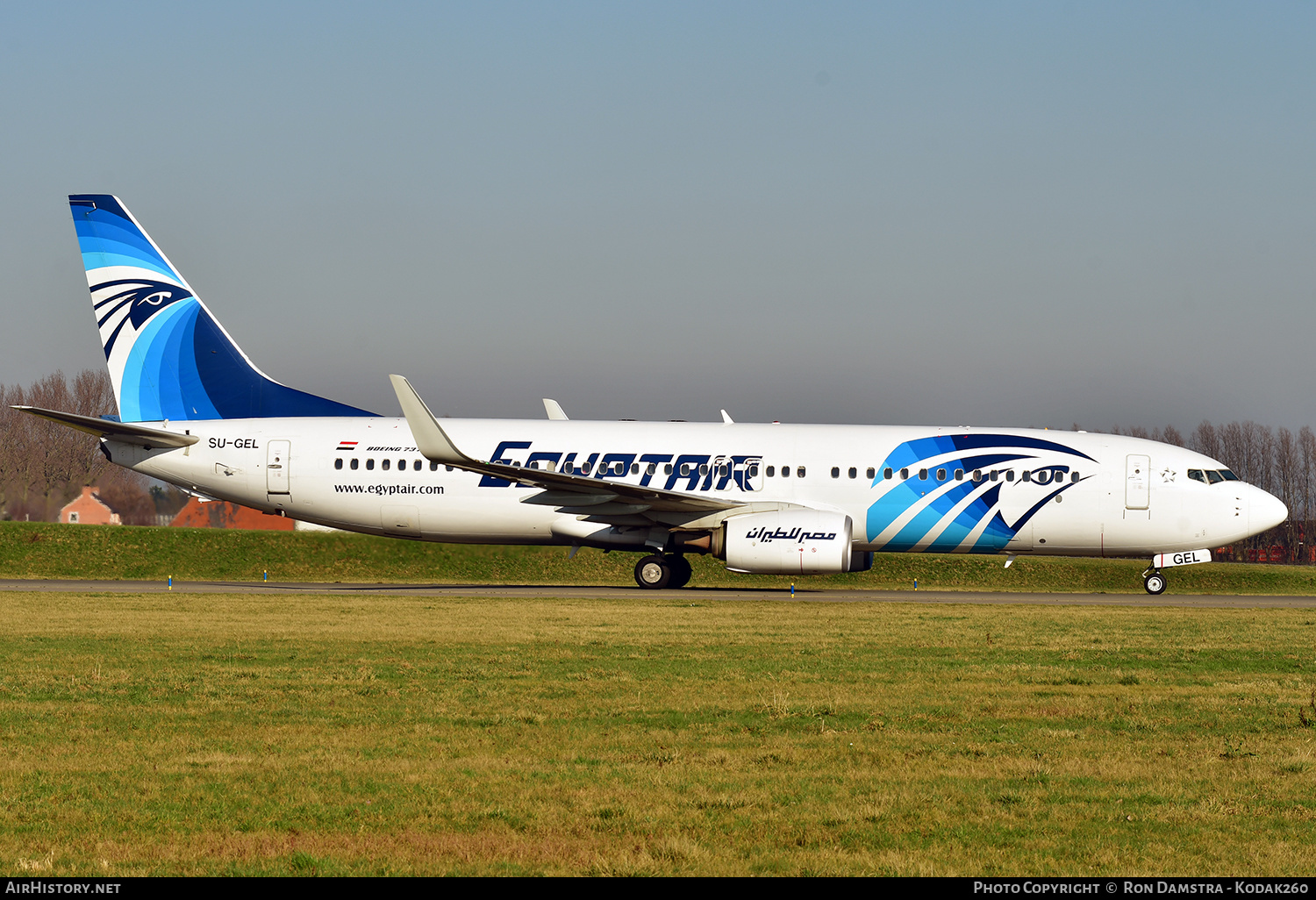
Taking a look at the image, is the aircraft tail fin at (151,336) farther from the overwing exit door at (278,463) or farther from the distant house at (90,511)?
the distant house at (90,511)

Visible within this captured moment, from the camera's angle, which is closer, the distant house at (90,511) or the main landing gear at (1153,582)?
the main landing gear at (1153,582)

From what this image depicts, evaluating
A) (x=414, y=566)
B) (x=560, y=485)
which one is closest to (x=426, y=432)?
(x=560, y=485)

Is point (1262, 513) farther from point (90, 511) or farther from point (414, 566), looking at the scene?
point (90, 511)

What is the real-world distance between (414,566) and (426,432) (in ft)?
54.3

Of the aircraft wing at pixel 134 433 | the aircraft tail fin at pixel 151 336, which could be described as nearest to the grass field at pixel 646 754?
the aircraft wing at pixel 134 433

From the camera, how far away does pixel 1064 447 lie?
28.4m

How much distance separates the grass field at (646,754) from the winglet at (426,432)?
342 inches

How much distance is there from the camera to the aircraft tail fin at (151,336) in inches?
1181

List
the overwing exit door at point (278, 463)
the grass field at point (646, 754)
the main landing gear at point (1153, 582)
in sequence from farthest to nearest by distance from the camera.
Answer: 1. the main landing gear at point (1153, 582)
2. the overwing exit door at point (278, 463)
3. the grass field at point (646, 754)

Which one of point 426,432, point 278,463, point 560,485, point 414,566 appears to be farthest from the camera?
point 414,566

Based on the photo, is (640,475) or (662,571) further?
(662,571)

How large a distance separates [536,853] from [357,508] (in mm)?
23369

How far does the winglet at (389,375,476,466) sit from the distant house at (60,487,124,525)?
133 ft

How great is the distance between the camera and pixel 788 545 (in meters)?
26.0
